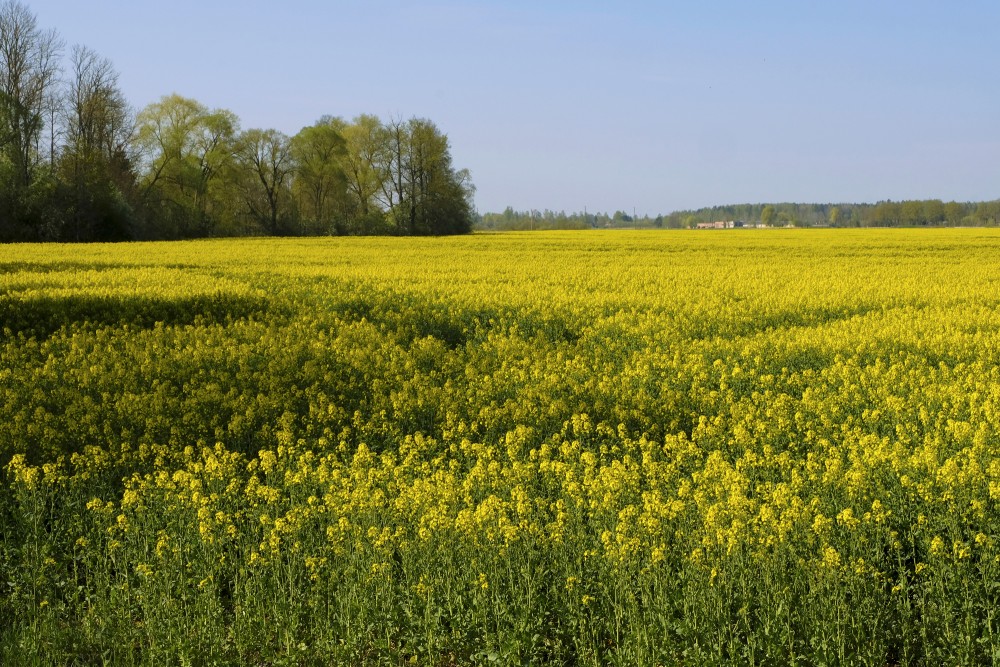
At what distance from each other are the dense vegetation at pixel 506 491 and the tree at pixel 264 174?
6120cm

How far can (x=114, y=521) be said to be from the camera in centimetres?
755

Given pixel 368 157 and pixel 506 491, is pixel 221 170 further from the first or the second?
pixel 506 491

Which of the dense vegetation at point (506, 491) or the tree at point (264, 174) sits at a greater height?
the tree at point (264, 174)

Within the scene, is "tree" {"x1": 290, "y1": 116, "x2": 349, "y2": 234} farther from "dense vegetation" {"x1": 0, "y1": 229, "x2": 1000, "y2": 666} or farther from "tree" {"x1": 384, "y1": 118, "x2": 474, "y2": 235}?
"dense vegetation" {"x1": 0, "y1": 229, "x2": 1000, "y2": 666}

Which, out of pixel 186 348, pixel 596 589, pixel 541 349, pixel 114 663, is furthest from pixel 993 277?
pixel 114 663

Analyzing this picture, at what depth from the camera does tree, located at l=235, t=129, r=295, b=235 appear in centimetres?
7771

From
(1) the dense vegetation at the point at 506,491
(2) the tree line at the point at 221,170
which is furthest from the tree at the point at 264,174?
(1) the dense vegetation at the point at 506,491

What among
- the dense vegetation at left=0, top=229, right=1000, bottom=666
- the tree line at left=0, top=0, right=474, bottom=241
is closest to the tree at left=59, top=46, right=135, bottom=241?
the tree line at left=0, top=0, right=474, bottom=241

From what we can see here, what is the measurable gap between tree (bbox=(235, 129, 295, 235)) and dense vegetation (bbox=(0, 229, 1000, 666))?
61.2 meters

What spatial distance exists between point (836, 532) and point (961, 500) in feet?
3.35

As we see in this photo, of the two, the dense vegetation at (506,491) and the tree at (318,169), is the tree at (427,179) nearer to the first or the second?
the tree at (318,169)

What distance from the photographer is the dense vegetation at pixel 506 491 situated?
548 cm

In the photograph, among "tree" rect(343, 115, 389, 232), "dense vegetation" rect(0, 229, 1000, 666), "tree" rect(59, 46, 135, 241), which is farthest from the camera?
"tree" rect(343, 115, 389, 232)

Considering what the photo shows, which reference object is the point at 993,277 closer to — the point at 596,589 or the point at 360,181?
the point at 596,589
